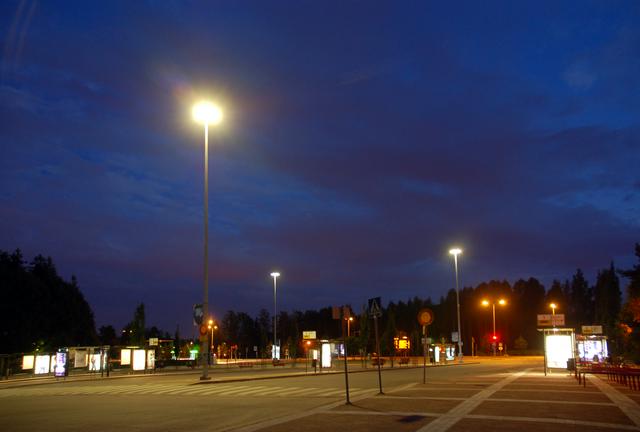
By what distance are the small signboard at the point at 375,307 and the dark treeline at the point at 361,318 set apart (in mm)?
23104

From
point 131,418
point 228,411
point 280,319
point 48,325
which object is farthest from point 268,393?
point 280,319

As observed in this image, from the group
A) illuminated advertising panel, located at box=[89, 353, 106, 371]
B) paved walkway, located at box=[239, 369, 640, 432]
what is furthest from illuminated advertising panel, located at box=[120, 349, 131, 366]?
paved walkway, located at box=[239, 369, 640, 432]

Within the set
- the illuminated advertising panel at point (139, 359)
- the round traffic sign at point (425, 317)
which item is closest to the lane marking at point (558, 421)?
the round traffic sign at point (425, 317)

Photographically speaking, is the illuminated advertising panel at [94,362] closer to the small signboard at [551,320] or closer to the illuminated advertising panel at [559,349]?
the small signboard at [551,320]

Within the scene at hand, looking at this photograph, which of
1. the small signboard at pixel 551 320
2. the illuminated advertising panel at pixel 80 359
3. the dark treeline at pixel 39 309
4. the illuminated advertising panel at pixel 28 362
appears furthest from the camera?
the dark treeline at pixel 39 309

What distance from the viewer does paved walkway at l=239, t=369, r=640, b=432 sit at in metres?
12.4

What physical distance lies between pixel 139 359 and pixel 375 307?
3072cm

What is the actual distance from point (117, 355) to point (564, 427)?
59146mm

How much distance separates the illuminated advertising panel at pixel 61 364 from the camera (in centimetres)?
4016

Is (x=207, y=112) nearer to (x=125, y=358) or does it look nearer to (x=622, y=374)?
(x=622, y=374)

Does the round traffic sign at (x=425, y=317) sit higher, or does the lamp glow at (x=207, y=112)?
the lamp glow at (x=207, y=112)

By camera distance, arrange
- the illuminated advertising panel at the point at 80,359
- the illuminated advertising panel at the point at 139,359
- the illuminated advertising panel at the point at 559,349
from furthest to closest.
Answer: the illuminated advertising panel at the point at 80,359 < the illuminated advertising panel at the point at 139,359 < the illuminated advertising panel at the point at 559,349

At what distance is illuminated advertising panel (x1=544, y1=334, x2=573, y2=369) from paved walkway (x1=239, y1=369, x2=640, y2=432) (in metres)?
17.8

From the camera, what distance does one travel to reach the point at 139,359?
1804 inches
